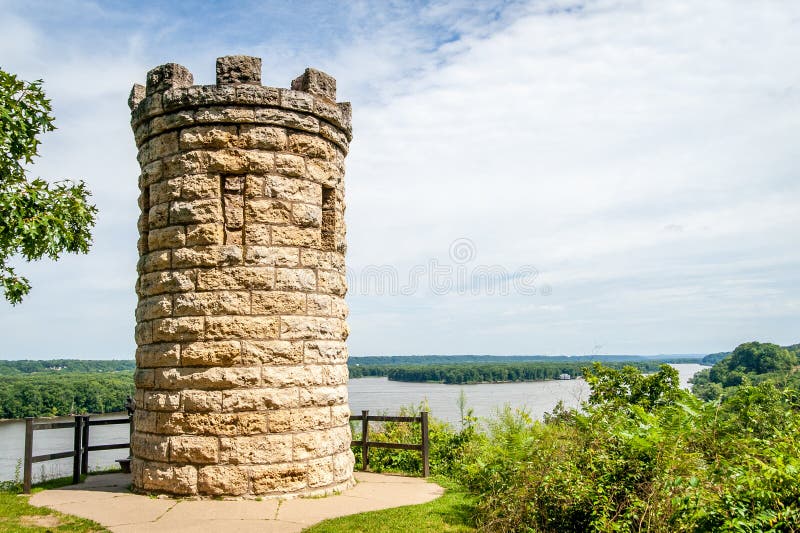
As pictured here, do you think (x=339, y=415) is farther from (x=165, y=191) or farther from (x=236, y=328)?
(x=165, y=191)

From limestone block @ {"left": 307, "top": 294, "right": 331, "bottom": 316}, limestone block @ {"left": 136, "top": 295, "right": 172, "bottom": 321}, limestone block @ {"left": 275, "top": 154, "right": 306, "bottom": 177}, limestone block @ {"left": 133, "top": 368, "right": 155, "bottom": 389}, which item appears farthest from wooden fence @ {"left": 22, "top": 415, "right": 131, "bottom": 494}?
limestone block @ {"left": 275, "top": 154, "right": 306, "bottom": 177}

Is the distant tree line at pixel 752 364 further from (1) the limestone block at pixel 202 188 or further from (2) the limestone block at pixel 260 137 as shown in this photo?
(1) the limestone block at pixel 202 188

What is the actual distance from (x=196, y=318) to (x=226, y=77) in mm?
3213

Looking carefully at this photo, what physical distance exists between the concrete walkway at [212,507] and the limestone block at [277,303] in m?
2.35

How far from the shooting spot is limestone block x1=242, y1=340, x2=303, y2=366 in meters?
7.98

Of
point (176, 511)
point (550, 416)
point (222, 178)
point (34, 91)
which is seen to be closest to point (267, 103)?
point (222, 178)

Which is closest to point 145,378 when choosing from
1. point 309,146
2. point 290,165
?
point 290,165

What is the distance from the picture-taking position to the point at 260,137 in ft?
27.3

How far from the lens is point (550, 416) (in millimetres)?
13453

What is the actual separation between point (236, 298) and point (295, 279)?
2.66 feet

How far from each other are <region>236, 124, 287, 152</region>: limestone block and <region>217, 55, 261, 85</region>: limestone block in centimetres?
64

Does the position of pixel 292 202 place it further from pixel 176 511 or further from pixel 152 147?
pixel 176 511

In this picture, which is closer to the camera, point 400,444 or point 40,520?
point 40,520

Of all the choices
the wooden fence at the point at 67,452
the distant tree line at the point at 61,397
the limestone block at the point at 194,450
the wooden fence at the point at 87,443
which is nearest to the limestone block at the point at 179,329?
the limestone block at the point at 194,450
